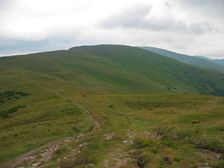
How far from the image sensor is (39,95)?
94312 millimetres

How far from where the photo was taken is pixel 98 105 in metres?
73.8

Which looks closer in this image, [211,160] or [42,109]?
[211,160]

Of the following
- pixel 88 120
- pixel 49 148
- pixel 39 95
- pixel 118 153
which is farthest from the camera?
pixel 39 95

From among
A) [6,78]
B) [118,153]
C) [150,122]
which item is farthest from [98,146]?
[6,78]

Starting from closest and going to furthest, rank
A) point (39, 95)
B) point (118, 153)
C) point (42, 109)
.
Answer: point (118, 153) < point (42, 109) < point (39, 95)

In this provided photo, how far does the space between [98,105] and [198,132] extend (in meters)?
33.6

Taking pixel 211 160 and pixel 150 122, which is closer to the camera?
pixel 211 160

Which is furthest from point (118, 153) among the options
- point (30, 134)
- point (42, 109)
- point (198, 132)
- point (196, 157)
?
point (42, 109)

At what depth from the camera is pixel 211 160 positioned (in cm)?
3294

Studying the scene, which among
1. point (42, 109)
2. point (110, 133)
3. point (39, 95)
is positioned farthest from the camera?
point (39, 95)

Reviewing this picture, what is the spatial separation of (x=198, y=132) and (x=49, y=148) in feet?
56.0

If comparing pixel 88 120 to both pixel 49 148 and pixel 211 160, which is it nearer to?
pixel 49 148

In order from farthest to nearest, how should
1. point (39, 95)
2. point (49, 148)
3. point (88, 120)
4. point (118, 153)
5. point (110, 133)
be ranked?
point (39, 95), point (88, 120), point (110, 133), point (49, 148), point (118, 153)

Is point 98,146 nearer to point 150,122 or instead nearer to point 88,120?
point 88,120
